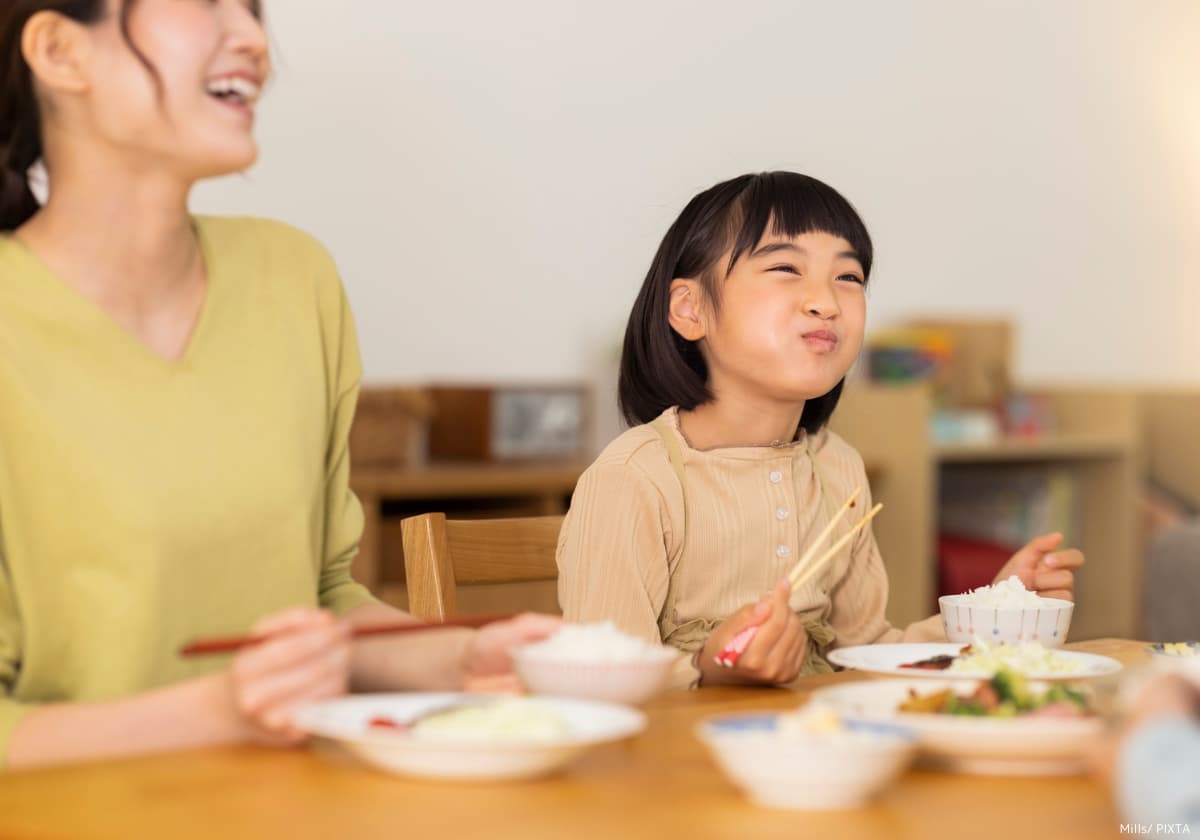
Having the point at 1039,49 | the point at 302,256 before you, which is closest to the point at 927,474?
the point at 1039,49

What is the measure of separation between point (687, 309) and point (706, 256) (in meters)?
0.07

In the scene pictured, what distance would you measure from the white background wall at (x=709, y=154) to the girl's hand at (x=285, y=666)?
187 centimetres

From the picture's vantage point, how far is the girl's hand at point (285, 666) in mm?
893

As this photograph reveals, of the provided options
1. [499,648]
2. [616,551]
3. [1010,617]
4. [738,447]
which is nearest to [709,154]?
[738,447]

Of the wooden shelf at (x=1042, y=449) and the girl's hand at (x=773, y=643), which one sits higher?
the girl's hand at (x=773, y=643)

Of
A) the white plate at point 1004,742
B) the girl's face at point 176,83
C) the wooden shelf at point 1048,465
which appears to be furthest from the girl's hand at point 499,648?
the wooden shelf at point 1048,465

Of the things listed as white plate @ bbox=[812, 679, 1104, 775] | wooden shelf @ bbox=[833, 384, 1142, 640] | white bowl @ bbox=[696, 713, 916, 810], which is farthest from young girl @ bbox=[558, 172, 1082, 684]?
wooden shelf @ bbox=[833, 384, 1142, 640]

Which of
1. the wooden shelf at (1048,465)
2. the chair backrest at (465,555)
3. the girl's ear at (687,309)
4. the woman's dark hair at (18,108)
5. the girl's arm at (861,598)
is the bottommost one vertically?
the wooden shelf at (1048,465)

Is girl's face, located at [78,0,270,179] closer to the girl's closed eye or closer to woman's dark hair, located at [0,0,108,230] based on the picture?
woman's dark hair, located at [0,0,108,230]

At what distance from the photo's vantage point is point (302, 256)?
1299 millimetres

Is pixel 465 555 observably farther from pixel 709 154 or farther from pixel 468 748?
pixel 709 154

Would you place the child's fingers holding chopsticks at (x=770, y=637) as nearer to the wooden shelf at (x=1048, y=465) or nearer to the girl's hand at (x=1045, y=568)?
the girl's hand at (x=1045, y=568)

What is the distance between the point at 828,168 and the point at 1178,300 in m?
1.81

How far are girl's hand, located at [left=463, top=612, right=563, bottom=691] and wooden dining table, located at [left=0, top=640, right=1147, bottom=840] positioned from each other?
0.15 m
